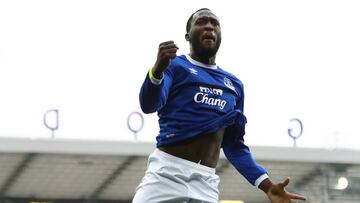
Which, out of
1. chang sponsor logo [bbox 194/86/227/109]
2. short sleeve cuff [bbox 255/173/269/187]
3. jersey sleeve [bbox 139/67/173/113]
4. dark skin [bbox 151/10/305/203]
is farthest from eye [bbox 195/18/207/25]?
short sleeve cuff [bbox 255/173/269/187]

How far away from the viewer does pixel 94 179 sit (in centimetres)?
2939

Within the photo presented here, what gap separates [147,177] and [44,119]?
2165cm

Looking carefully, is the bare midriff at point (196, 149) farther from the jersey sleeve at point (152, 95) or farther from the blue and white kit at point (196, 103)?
the jersey sleeve at point (152, 95)

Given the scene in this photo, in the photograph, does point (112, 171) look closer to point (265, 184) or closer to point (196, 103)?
point (265, 184)

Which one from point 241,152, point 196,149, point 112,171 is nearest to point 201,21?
point 196,149

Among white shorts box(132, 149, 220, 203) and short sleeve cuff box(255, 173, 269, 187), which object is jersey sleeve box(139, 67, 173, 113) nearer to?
white shorts box(132, 149, 220, 203)

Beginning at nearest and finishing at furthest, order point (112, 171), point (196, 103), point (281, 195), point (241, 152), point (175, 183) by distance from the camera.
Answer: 1. point (175, 183)
2. point (196, 103)
3. point (281, 195)
4. point (241, 152)
5. point (112, 171)

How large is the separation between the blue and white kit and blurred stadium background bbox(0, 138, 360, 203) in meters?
20.5

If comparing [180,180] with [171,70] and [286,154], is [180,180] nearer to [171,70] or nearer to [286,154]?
[171,70]

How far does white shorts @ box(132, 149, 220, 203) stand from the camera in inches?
208

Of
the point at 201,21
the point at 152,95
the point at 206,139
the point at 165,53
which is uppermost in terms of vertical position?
the point at 201,21

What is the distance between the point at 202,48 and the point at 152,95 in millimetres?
716

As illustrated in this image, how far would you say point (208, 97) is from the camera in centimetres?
548

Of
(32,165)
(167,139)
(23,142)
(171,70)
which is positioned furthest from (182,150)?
(32,165)
